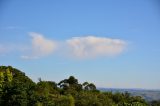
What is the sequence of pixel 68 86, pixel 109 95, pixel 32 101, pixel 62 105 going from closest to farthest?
pixel 32 101 → pixel 62 105 → pixel 109 95 → pixel 68 86

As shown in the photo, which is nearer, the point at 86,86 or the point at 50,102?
the point at 50,102

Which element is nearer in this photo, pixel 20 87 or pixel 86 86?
pixel 20 87

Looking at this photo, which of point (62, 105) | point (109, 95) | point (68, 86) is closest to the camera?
point (62, 105)

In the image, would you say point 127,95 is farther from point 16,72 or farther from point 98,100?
point 16,72

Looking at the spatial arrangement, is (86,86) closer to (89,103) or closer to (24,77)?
(24,77)

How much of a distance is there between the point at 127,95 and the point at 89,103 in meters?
8.59

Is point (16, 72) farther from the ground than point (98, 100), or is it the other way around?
point (16, 72)

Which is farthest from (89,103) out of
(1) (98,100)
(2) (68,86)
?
(2) (68,86)

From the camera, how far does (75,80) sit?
1796 inches

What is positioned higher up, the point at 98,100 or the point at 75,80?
the point at 75,80

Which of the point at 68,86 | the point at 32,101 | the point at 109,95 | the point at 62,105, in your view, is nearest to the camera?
the point at 32,101

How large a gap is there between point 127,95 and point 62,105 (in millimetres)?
10902

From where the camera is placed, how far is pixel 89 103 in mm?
32406

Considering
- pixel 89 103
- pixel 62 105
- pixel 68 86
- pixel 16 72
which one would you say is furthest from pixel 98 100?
pixel 16 72
